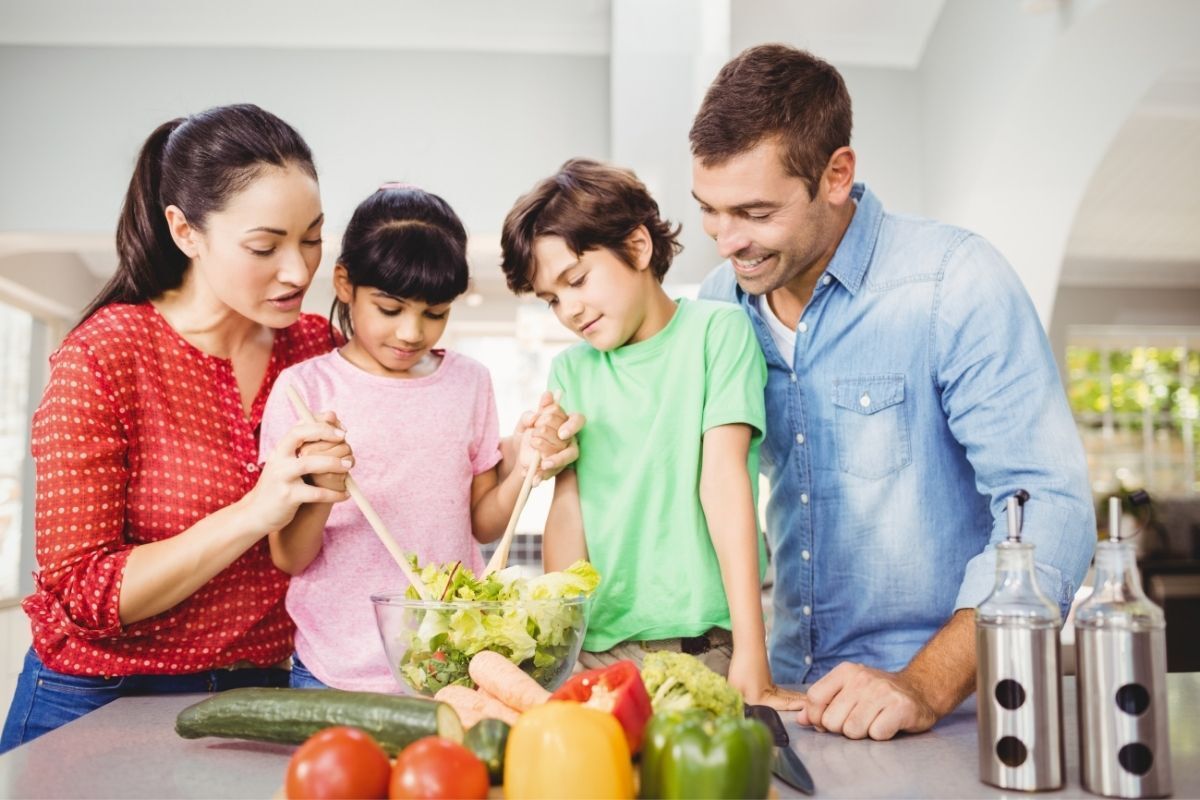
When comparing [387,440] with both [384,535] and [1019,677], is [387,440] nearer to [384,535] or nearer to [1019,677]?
[384,535]

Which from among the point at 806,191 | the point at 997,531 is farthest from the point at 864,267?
the point at 997,531

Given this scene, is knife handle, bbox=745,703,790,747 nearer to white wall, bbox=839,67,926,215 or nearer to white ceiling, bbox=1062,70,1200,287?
white wall, bbox=839,67,926,215

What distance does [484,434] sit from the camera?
1637 mm

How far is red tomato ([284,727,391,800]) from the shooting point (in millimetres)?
782

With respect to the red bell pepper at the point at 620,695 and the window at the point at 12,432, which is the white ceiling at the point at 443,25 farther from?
the red bell pepper at the point at 620,695

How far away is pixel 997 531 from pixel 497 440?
0.77 m

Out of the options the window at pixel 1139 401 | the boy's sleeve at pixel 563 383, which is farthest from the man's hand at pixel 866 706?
the window at pixel 1139 401

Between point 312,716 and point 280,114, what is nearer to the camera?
point 312,716

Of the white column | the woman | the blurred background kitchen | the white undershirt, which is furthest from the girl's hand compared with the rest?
the blurred background kitchen

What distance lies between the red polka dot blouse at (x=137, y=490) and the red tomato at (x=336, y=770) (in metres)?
0.60

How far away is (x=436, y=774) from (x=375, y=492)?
77 cm

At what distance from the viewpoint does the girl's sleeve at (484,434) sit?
1.62 m

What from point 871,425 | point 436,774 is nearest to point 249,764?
point 436,774

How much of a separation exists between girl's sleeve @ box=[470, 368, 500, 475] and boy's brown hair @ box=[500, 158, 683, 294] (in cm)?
20
